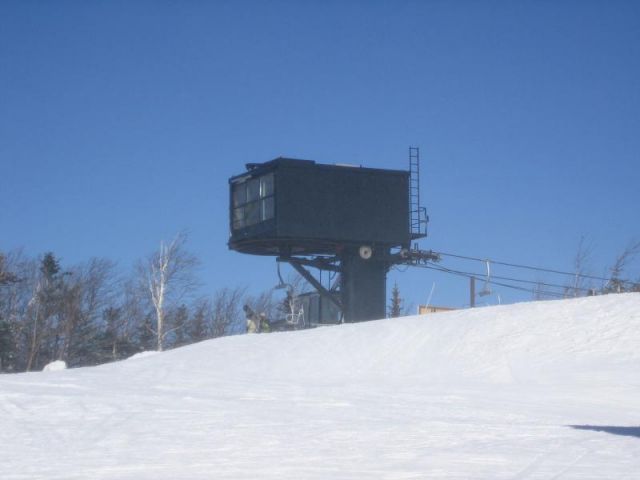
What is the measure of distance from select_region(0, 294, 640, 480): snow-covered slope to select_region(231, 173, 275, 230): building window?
8843 millimetres

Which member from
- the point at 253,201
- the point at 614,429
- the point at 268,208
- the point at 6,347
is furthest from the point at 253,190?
the point at 614,429

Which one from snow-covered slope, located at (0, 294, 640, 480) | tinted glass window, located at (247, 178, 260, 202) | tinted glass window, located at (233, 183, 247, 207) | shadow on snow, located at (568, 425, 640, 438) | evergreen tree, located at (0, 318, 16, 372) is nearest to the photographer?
snow-covered slope, located at (0, 294, 640, 480)

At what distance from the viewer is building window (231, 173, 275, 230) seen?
1645 inches

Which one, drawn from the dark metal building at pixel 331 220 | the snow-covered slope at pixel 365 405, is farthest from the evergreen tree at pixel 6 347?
the snow-covered slope at pixel 365 405

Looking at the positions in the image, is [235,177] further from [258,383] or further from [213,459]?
[213,459]

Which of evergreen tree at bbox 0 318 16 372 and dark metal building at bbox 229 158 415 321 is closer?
dark metal building at bbox 229 158 415 321

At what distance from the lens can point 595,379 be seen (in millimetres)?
22250

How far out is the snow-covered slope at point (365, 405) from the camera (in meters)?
12.4

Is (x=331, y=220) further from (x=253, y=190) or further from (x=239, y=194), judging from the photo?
(x=239, y=194)

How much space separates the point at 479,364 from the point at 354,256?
17.6m

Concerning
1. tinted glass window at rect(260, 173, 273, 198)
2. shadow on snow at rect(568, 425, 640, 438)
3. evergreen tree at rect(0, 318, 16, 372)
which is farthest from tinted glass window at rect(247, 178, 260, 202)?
shadow on snow at rect(568, 425, 640, 438)

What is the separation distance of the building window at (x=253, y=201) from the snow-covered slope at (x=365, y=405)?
8.84 meters

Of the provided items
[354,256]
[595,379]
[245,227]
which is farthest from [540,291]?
[595,379]

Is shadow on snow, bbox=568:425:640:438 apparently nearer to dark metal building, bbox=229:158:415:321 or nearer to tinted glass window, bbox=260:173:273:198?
dark metal building, bbox=229:158:415:321
